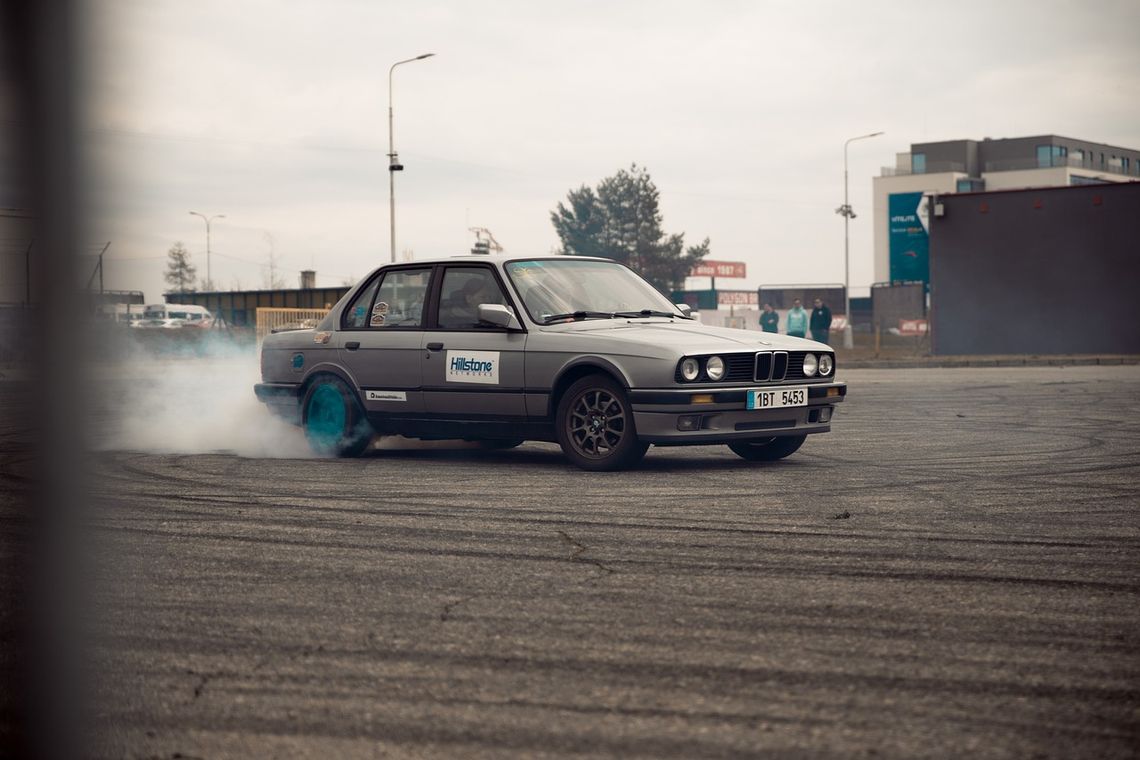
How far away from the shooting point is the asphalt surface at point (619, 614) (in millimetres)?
3084

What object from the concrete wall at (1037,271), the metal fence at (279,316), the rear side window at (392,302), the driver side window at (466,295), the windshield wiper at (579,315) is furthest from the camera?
the metal fence at (279,316)

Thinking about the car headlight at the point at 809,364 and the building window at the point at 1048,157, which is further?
the building window at the point at 1048,157

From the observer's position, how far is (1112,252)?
30000 mm

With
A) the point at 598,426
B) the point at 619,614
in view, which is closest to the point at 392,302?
the point at 598,426

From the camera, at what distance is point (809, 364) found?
917 centimetres

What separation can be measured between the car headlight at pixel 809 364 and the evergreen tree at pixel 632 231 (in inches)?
3241

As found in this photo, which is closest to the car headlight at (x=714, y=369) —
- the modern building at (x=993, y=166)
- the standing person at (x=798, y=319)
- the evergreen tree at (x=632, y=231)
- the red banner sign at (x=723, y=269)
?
the standing person at (x=798, y=319)

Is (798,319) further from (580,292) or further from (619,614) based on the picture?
(619,614)

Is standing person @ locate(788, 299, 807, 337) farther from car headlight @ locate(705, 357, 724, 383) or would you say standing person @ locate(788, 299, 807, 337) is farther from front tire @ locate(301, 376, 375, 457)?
car headlight @ locate(705, 357, 724, 383)

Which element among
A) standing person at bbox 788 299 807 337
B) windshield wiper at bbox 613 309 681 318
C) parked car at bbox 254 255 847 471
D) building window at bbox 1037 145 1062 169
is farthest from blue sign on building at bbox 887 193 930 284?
parked car at bbox 254 255 847 471

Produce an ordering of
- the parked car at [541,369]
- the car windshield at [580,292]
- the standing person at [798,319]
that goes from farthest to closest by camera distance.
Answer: the standing person at [798,319] < the car windshield at [580,292] < the parked car at [541,369]

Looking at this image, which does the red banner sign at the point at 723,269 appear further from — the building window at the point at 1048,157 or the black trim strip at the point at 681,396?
the black trim strip at the point at 681,396

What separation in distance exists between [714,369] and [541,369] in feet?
3.90

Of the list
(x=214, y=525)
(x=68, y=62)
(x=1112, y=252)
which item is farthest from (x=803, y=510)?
(x=1112, y=252)
